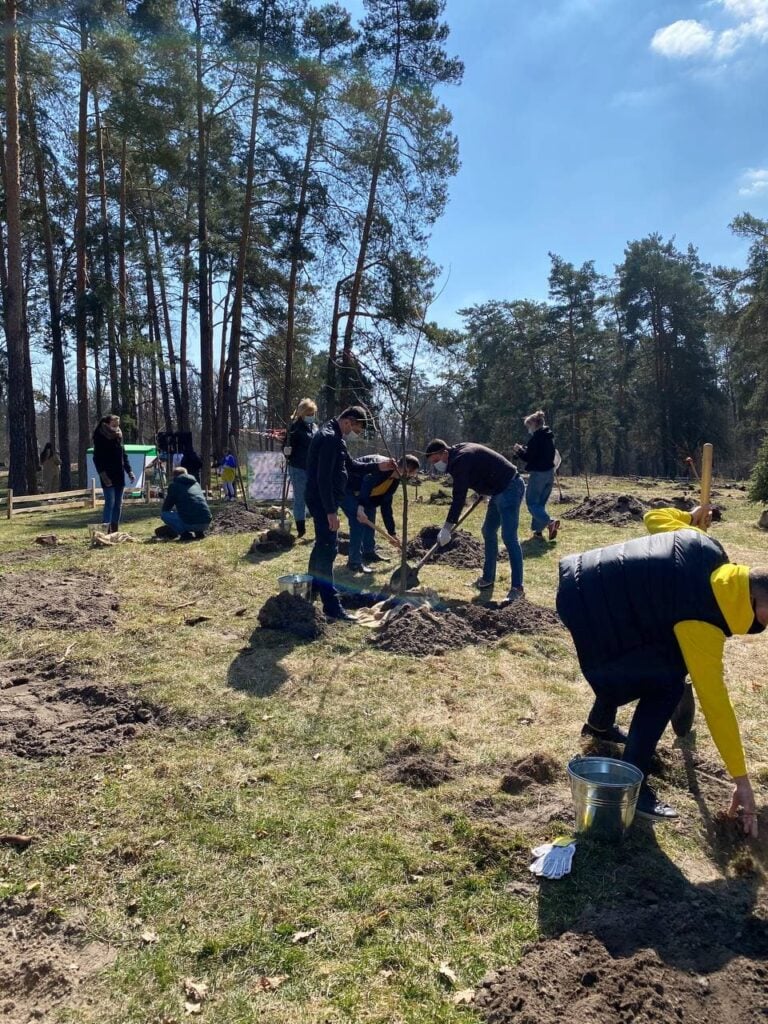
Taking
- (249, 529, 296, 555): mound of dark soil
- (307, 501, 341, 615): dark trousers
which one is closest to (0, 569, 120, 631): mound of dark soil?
(307, 501, 341, 615): dark trousers

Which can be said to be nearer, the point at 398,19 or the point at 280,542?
the point at 280,542

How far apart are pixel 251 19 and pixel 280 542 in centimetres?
1525

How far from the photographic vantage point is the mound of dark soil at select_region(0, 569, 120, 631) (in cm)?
608

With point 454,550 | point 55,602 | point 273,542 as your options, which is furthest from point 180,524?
point 454,550

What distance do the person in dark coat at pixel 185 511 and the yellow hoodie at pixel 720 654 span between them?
817cm

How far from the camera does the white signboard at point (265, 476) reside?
50.8 feet

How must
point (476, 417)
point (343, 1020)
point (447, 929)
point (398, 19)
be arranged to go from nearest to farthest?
1. point (343, 1020)
2. point (447, 929)
3. point (398, 19)
4. point (476, 417)

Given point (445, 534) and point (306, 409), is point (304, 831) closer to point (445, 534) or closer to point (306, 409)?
point (445, 534)

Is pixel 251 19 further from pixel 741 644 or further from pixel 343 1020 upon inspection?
pixel 343 1020

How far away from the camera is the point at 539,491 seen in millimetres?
9984

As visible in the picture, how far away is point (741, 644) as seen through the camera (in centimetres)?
594

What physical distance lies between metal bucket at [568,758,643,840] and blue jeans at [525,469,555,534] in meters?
6.79

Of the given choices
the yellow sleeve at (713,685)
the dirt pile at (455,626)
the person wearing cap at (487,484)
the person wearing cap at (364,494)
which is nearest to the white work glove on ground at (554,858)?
the yellow sleeve at (713,685)

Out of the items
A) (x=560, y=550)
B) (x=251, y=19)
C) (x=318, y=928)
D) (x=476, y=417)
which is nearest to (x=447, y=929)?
(x=318, y=928)
